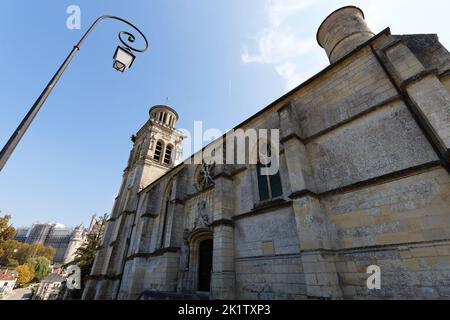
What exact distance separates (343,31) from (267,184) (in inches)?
372

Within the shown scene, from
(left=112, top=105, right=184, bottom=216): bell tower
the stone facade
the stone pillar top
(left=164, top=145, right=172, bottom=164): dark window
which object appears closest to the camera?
the stone facade

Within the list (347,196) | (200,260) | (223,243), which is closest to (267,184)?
(223,243)

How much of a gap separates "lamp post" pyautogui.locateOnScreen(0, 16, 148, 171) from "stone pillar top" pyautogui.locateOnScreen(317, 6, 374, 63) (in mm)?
10117

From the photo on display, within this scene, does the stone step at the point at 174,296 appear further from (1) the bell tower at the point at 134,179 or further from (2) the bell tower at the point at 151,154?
(2) the bell tower at the point at 151,154

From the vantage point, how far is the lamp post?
2.71 meters

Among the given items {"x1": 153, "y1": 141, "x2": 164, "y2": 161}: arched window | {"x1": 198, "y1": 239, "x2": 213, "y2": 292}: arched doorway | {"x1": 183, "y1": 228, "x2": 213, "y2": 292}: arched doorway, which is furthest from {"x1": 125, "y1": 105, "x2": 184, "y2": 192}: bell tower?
{"x1": 198, "y1": 239, "x2": 213, "y2": 292}: arched doorway

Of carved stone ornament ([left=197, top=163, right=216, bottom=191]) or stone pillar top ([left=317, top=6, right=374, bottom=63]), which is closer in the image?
stone pillar top ([left=317, top=6, right=374, bottom=63])

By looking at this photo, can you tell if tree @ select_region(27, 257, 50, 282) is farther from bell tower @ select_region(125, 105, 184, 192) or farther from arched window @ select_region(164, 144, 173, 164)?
arched window @ select_region(164, 144, 173, 164)

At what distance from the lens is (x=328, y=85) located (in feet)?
24.7

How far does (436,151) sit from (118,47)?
24.7ft

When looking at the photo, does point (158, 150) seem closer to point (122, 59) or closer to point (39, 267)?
point (122, 59)

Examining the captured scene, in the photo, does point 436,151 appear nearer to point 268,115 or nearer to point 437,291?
point 437,291

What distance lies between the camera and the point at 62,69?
3553 millimetres

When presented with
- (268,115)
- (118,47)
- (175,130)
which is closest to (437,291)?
(268,115)
